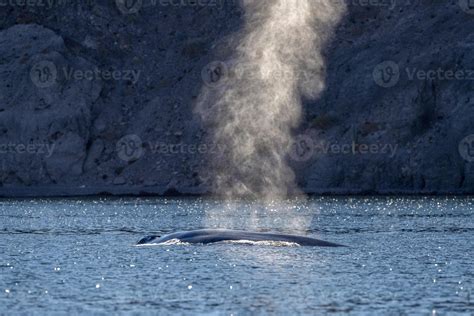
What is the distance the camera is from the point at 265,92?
430 ft

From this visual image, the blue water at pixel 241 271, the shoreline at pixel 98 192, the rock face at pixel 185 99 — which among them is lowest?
the shoreline at pixel 98 192

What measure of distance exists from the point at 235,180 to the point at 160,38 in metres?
29.4

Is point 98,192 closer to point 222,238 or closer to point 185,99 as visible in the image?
point 185,99

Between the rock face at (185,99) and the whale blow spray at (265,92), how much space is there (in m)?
1.69

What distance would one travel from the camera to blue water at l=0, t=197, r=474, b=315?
1248 inches

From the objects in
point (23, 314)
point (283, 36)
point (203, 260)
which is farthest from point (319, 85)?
point (23, 314)

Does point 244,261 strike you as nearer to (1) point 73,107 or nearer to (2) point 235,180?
(2) point 235,180

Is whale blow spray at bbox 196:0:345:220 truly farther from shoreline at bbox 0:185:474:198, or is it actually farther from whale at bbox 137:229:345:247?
whale at bbox 137:229:345:247

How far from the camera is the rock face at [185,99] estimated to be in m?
119

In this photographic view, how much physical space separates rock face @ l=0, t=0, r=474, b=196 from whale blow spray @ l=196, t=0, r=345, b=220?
169 centimetres

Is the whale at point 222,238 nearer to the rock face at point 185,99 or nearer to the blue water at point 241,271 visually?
the blue water at point 241,271

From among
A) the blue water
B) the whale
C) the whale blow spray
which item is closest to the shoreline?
the whale blow spray

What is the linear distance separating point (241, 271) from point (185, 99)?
95.0 m

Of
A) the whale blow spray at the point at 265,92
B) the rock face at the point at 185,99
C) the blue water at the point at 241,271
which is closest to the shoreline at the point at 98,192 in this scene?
the rock face at the point at 185,99
